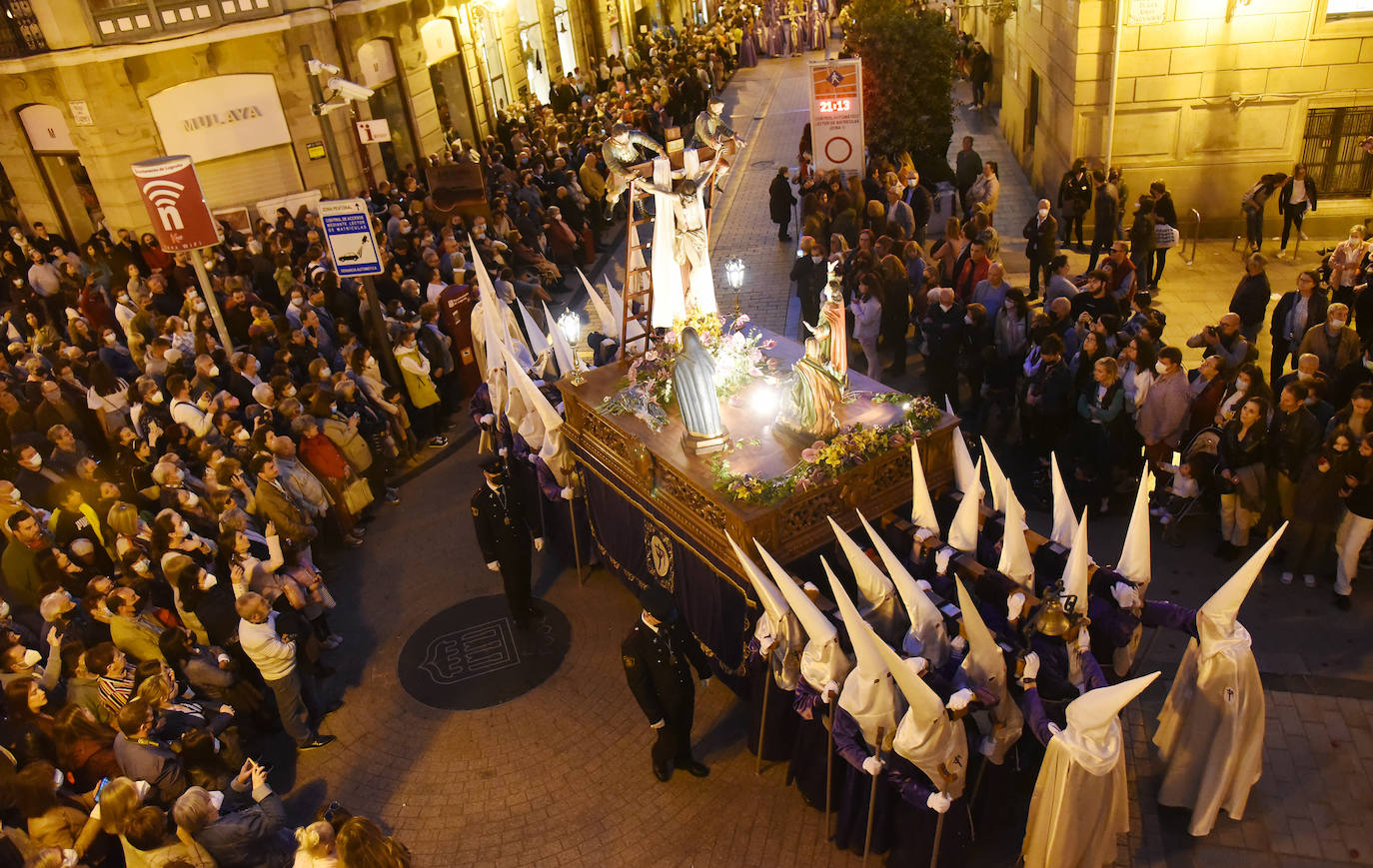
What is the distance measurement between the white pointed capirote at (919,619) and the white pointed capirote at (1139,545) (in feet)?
4.42

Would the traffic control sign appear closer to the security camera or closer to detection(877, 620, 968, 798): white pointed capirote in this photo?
the security camera

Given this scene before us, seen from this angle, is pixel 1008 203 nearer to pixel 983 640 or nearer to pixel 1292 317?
pixel 1292 317

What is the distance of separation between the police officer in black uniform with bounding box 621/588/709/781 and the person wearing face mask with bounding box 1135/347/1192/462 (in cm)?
501

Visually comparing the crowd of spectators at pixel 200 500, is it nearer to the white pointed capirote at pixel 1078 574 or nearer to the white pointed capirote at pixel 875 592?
the white pointed capirote at pixel 875 592

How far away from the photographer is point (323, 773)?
26.3ft

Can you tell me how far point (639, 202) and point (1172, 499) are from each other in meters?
5.85

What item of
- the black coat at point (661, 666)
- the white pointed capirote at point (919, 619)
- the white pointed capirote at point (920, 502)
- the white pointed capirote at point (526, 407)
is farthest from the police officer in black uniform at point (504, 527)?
the white pointed capirote at point (919, 619)

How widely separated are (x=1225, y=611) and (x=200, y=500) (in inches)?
342

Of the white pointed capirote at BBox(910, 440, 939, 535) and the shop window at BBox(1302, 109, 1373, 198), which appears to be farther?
the shop window at BBox(1302, 109, 1373, 198)

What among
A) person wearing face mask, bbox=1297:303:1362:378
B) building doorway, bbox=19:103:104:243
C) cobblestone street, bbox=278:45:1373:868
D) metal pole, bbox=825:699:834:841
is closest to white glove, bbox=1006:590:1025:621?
metal pole, bbox=825:699:834:841

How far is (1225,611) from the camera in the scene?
583 cm

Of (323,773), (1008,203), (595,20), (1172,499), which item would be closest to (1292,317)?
(1172,499)

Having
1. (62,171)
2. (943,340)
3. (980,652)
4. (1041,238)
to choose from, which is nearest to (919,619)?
(980,652)

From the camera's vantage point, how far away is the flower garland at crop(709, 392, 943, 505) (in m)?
7.29
